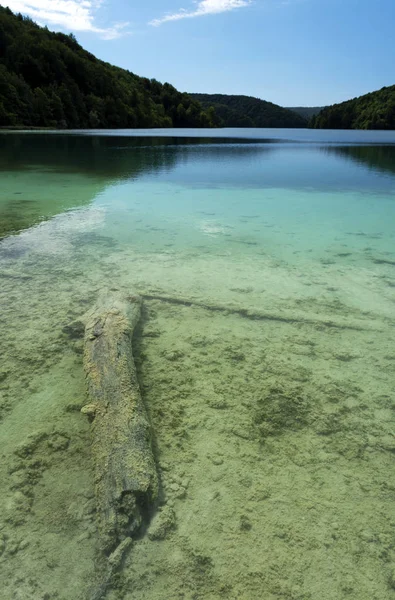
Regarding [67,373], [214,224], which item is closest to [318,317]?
[67,373]

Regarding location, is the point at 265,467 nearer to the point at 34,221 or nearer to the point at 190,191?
the point at 34,221

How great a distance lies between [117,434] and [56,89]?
313 ft

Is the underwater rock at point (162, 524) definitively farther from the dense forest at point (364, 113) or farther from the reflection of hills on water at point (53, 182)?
the dense forest at point (364, 113)

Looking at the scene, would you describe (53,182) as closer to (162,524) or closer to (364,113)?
(162,524)

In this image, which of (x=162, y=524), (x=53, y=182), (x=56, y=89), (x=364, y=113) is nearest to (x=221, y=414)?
(x=162, y=524)

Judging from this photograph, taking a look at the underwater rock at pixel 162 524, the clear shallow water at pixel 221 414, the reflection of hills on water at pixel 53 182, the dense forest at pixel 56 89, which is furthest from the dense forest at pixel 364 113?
the underwater rock at pixel 162 524

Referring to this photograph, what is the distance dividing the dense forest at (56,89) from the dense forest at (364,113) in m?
63.1

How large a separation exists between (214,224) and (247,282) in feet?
11.3

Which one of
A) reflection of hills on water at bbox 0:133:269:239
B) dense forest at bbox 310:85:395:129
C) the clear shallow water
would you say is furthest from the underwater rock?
dense forest at bbox 310:85:395:129

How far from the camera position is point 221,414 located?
8.79 ft

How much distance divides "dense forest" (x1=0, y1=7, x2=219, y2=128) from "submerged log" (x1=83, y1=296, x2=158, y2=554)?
232ft

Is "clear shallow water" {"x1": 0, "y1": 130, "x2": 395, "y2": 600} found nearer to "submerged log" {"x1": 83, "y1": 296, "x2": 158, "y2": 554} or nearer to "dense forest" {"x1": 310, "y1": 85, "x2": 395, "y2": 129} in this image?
"submerged log" {"x1": 83, "y1": 296, "x2": 158, "y2": 554}

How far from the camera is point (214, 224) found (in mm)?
8148

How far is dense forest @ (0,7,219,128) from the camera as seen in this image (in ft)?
225
